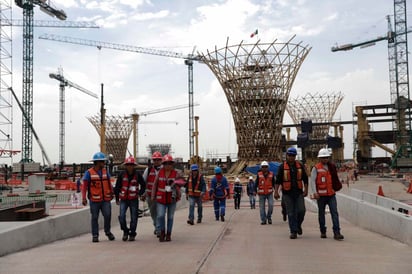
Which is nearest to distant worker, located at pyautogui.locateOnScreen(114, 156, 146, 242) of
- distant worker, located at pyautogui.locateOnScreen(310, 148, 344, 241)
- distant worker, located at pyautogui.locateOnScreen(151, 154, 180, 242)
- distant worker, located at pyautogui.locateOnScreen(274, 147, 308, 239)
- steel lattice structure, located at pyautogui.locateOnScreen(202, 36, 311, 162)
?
distant worker, located at pyautogui.locateOnScreen(151, 154, 180, 242)

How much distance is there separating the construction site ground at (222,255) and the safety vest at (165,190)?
0.70 metres

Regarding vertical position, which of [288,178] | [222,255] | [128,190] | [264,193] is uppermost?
[288,178]

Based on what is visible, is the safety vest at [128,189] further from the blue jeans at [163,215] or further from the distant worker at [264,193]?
the distant worker at [264,193]

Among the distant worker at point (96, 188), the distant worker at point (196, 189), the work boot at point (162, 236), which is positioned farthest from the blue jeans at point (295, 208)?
the distant worker at point (196, 189)

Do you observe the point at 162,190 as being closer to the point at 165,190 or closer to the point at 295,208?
the point at 165,190

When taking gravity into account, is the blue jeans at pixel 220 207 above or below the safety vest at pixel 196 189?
below

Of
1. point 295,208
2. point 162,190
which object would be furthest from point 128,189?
point 295,208

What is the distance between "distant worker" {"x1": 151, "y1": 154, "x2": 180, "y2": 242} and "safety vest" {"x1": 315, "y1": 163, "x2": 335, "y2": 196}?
92.8 inches

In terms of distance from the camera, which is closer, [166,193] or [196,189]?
[166,193]

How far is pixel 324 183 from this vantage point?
7422mm

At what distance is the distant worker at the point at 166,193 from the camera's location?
7.33 m

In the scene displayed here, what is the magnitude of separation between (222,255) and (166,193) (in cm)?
177

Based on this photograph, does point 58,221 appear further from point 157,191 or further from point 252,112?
point 252,112

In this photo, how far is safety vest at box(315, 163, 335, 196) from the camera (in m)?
7.39
